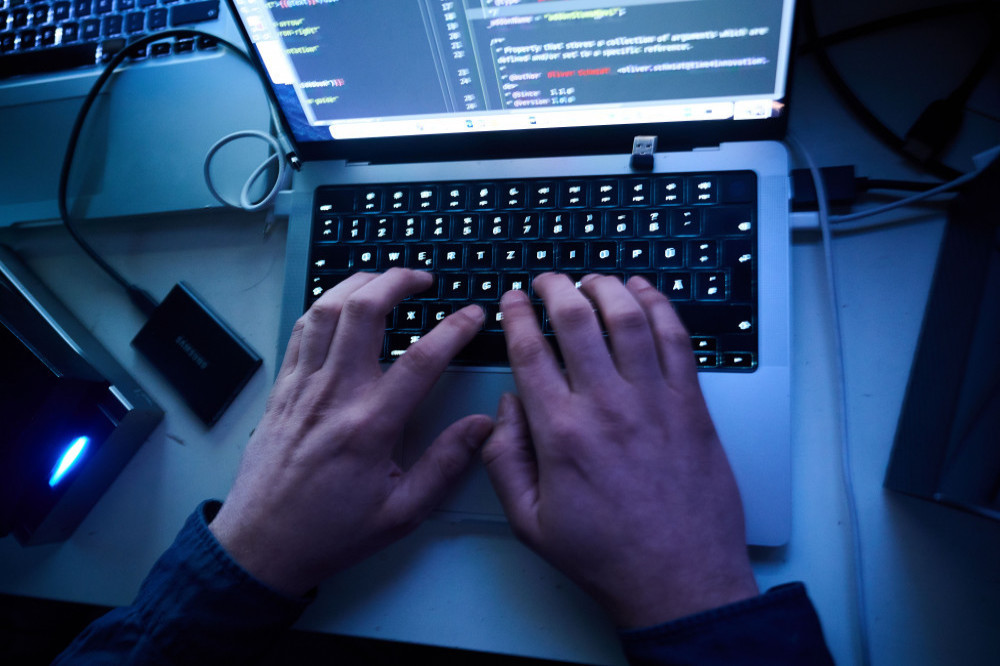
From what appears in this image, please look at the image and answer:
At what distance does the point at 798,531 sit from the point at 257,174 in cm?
63

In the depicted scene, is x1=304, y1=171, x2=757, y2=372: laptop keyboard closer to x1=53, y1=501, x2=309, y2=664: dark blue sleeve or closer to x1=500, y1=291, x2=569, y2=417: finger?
x1=500, y1=291, x2=569, y2=417: finger

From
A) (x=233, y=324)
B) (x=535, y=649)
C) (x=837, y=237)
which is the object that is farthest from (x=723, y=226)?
(x=233, y=324)

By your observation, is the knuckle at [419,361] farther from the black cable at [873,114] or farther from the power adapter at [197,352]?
the black cable at [873,114]

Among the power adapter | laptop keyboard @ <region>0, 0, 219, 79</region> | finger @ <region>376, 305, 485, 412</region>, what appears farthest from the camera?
laptop keyboard @ <region>0, 0, 219, 79</region>

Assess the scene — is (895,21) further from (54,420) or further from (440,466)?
(54,420)

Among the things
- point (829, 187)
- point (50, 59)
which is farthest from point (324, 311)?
point (50, 59)

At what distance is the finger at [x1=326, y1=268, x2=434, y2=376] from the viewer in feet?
1.64

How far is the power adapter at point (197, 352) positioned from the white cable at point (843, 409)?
54 centimetres

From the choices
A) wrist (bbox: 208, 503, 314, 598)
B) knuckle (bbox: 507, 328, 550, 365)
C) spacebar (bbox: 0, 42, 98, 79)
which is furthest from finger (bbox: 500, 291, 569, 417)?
spacebar (bbox: 0, 42, 98, 79)

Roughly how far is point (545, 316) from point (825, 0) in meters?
0.44

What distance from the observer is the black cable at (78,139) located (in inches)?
25.4

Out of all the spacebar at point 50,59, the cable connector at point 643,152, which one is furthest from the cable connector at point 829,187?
the spacebar at point 50,59

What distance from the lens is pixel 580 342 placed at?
464 mm

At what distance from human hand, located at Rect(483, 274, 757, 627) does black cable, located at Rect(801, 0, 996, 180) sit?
29 centimetres
